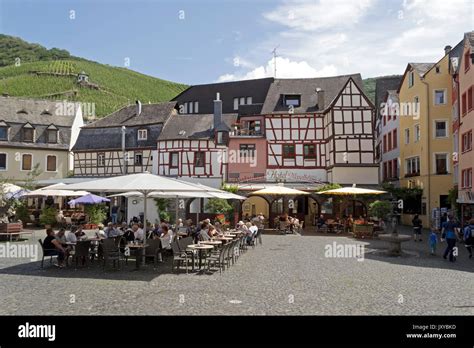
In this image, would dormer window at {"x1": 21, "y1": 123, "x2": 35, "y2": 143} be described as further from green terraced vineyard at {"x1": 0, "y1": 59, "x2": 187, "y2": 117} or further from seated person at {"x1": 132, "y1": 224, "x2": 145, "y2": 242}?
seated person at {"x1": 132, "y1": 224, "x2": 145, "y2": 242}

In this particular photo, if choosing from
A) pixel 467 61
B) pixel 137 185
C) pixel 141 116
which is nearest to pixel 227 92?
pixel 141 116

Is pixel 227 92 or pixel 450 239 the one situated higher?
pixel 227 92

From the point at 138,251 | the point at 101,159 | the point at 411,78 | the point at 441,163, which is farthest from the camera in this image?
the point at 101,159

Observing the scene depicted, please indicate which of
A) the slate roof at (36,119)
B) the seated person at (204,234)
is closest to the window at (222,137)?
the slate roof at (36,119)

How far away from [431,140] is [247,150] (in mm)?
12934

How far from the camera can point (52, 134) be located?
40.8 m

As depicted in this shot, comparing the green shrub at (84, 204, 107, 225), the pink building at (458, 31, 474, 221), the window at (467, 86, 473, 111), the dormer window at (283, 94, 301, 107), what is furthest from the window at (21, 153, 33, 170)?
the window at (467, 86, 473, 111)

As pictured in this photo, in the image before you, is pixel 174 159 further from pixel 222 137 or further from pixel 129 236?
pixel 129 236

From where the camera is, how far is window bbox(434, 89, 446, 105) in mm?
31523

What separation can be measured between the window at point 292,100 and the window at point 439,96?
34.2 ft

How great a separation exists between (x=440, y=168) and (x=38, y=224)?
1018 inches

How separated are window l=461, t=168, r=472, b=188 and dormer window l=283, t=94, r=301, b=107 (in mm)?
14862
